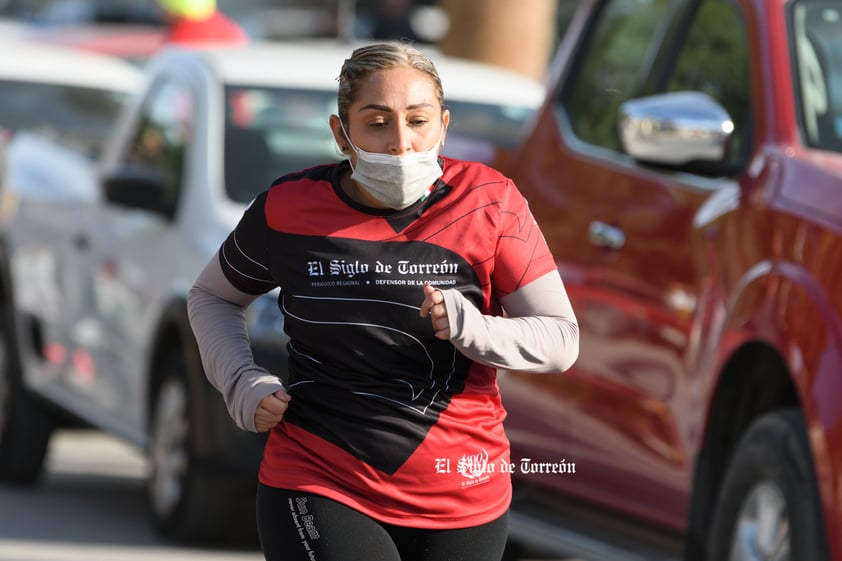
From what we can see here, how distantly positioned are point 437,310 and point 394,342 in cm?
23

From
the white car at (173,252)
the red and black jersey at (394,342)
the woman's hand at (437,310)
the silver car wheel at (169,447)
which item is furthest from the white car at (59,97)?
the woman's hand at (437,310)

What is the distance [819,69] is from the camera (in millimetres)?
5121

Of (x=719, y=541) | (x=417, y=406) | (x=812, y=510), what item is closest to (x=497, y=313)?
(x=417, y=406)

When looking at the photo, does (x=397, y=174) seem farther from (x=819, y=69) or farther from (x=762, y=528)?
(x=819, y=69)

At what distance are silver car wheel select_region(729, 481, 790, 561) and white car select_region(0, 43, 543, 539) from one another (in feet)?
6.97

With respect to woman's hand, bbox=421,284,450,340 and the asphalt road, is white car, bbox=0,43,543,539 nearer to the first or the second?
the asphalt road

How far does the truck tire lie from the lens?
677 centimetres

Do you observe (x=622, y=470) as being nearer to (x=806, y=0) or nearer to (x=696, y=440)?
(x=696, y=440)

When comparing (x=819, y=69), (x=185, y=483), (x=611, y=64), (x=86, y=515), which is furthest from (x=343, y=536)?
(x=86, y=515)

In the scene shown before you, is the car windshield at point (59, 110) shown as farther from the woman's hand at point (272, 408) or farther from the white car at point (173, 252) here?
the woman's hand at point (272, 408)

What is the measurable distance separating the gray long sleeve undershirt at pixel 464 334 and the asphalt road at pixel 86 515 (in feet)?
11.9

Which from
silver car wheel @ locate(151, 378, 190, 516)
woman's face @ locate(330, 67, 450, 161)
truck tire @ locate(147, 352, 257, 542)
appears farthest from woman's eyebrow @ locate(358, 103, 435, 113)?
silver car wheel @ locate(151, 378, 190, 516)

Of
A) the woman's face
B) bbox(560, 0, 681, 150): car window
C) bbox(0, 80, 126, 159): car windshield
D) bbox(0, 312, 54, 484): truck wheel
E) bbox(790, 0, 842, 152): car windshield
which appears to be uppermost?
the woman's face

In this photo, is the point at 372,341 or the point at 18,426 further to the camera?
the point at 18,426
